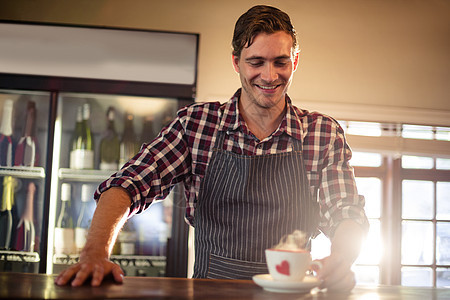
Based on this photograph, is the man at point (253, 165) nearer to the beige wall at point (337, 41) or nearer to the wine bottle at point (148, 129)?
the wine bottle at point (148, 129)

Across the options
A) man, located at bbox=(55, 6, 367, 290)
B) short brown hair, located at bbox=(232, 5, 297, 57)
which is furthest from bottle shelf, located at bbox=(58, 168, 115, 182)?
short brown hair, located at bbox=(232, 5, 297, 57)

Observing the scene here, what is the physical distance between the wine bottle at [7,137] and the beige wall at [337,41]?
79 centimetres

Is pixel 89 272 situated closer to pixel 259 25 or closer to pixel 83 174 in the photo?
pixel 259 25

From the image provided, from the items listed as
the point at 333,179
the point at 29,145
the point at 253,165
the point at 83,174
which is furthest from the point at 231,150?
the point at 29,145

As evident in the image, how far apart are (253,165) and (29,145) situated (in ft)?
6.47

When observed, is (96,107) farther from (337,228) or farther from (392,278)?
(392,278)

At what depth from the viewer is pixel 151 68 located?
116 inches

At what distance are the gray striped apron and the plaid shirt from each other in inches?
1.4

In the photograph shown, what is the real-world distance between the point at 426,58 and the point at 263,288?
10.6 feet

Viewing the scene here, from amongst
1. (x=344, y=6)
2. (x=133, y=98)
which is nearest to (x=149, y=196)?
(x=133, y=98)

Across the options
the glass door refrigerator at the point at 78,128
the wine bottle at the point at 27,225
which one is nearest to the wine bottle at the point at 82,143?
the glass door refrigerator at the point at 78,128

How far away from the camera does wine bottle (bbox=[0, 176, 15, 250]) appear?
3.07 m

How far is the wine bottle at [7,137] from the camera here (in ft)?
10.1

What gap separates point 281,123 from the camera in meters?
1.66
